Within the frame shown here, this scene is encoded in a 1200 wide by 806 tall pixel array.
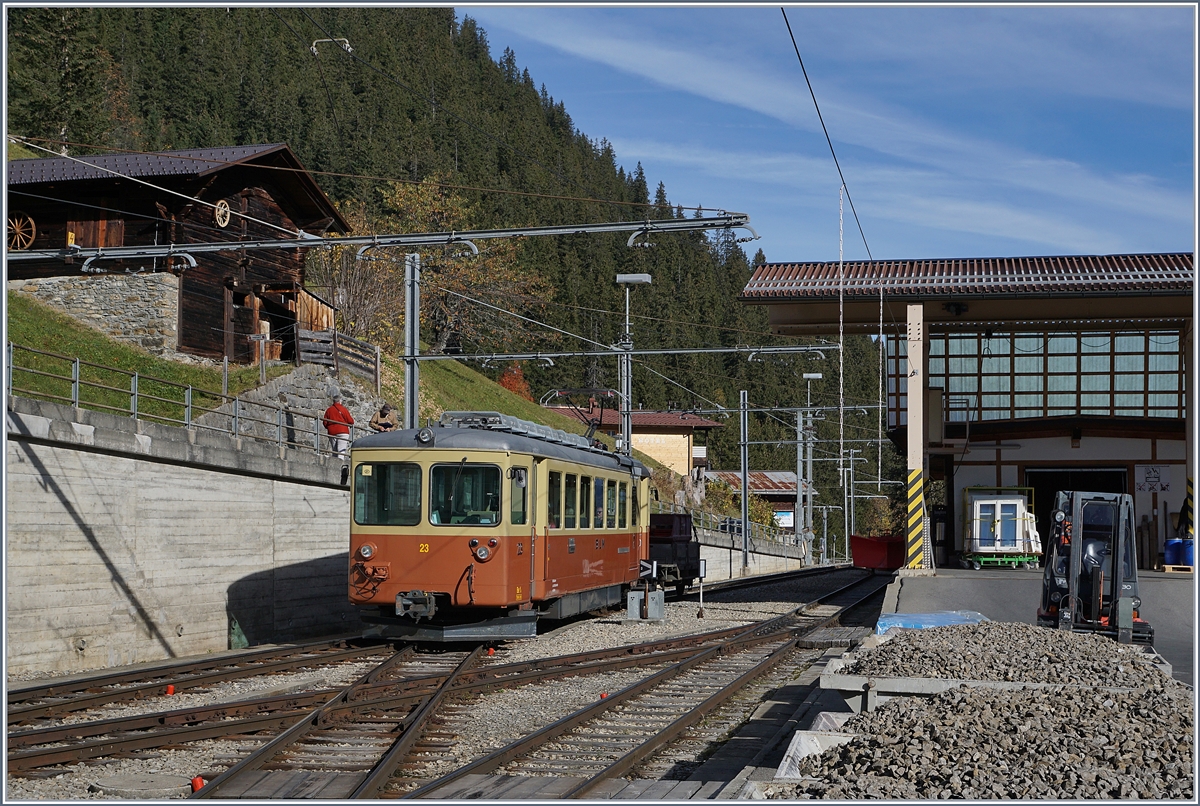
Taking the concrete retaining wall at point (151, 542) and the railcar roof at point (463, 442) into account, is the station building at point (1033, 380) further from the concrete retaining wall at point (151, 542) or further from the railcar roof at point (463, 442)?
the concrete retaining wall at point (151, 542)

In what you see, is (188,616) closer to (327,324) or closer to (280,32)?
(327,324)

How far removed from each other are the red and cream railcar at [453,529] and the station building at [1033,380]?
7.88 m

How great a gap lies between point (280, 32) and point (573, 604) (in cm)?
10965

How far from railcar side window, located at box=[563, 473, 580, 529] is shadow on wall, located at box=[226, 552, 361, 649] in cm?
325

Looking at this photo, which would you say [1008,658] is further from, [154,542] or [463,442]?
[154,542]

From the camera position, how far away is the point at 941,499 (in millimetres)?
37594

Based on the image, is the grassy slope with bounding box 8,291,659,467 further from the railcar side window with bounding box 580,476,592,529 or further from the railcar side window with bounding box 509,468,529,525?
the railcar side window with bounding box 580,476,592,529

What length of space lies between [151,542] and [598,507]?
6.78 meters

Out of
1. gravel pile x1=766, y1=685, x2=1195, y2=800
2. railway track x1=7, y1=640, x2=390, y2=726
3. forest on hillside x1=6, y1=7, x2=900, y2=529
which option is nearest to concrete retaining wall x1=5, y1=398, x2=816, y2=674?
railway track x1=7, y1=640, x2=390, y2=726

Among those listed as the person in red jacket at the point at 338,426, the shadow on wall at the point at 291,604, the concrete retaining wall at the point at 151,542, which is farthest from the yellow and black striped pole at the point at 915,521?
the person in red jacket at the point at 338,426

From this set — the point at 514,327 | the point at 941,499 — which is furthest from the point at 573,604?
the point at 514,327

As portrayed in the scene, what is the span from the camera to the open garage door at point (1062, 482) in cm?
2900

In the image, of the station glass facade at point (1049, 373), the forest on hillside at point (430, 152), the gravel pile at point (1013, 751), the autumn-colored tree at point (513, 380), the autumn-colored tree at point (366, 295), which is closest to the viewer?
the gravel pile at point (1013, 751)

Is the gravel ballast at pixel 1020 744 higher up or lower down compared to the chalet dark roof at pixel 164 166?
lower down
